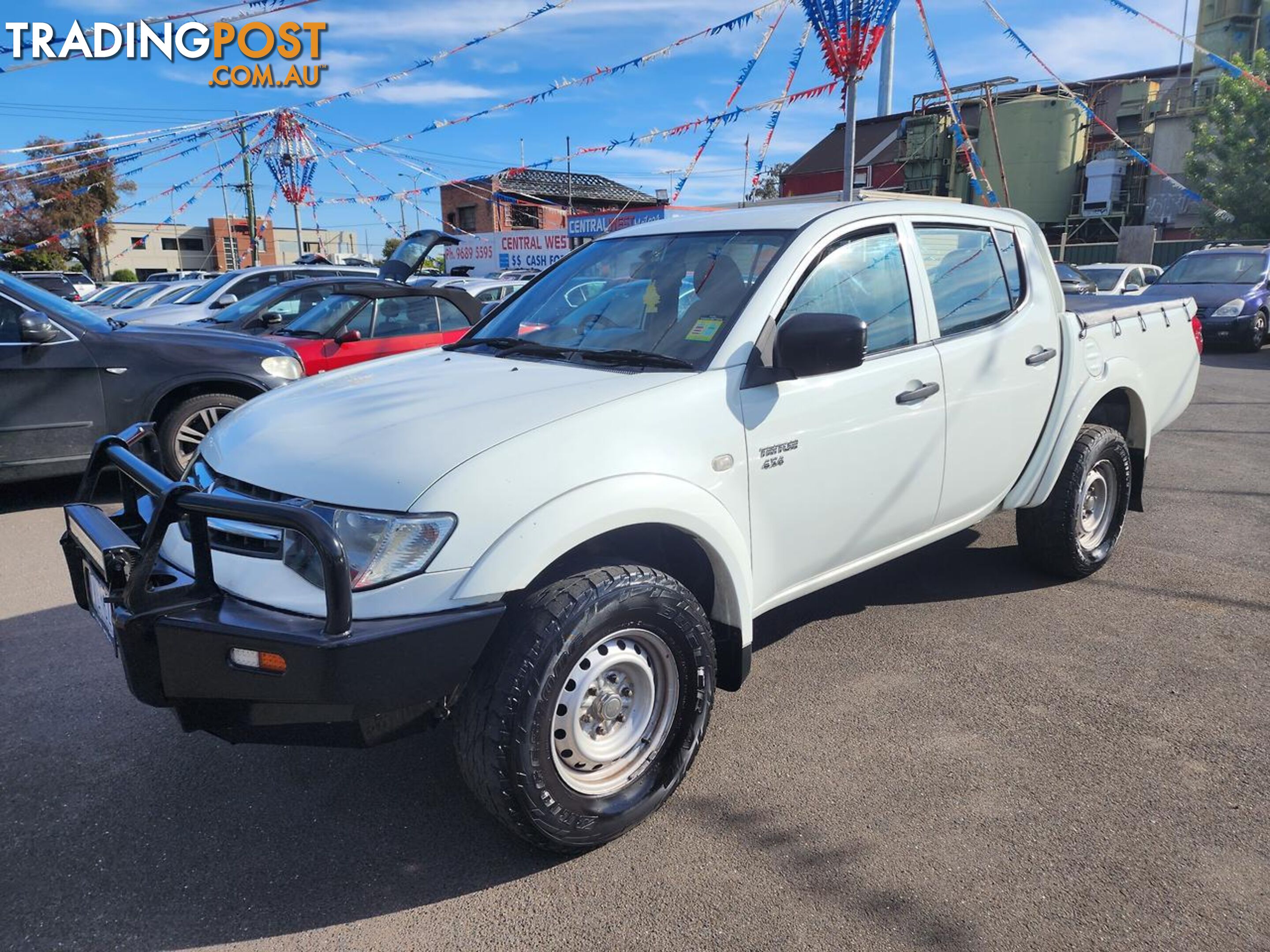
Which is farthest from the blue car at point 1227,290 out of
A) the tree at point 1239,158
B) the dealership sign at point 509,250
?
the dealership sign at point 509,250

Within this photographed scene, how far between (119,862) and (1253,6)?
5196cm

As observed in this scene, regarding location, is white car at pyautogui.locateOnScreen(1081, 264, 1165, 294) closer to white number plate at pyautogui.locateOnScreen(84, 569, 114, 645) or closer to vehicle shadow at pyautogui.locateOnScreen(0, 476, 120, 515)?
vehicle shadow at pyautogui.locateOnScreen(0, 476, 120, 515)

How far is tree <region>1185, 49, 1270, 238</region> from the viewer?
2292cm

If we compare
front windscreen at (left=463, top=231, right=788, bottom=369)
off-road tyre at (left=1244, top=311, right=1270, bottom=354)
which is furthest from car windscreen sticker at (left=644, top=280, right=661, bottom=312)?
off-road tyre at (left=1244, top=311, right=1270, bottom=354)

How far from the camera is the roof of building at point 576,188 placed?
1764 inches

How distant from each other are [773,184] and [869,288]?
47.7 metres

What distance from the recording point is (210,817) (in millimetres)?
2832

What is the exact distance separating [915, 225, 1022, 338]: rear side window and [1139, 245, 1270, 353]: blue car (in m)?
12.5

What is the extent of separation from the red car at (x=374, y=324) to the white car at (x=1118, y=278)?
13.6 m

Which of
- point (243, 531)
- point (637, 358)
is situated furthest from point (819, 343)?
point (243, 531)

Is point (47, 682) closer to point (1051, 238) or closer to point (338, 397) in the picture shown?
point (338, 397)

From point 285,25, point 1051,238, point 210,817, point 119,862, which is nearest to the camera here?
point 119,862

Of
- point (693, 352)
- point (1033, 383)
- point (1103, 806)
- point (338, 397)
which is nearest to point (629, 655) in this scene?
point (693, 352)

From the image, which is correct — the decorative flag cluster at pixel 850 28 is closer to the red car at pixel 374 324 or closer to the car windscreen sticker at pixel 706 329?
the red car at pixel 374 324
